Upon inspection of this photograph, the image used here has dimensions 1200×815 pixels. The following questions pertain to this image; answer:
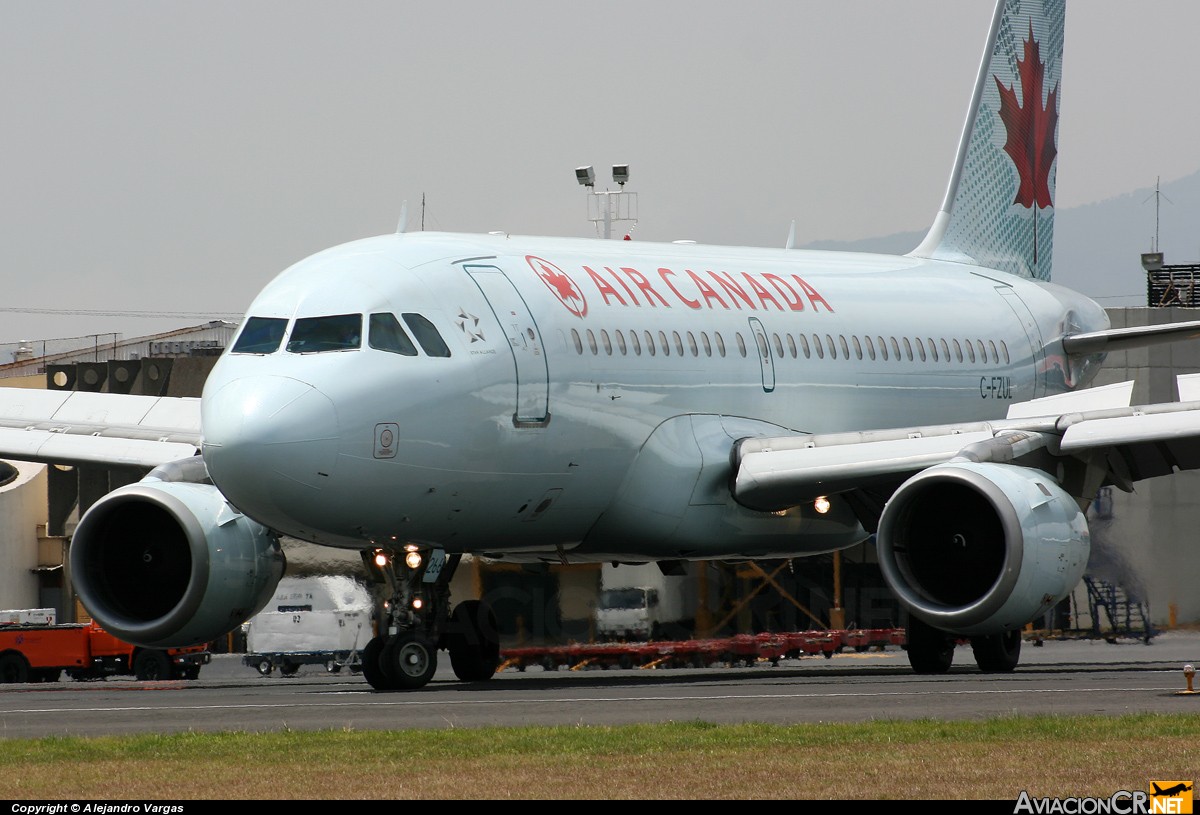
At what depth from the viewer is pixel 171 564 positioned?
2270 centimetres

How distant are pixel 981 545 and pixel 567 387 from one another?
4755 millimetres

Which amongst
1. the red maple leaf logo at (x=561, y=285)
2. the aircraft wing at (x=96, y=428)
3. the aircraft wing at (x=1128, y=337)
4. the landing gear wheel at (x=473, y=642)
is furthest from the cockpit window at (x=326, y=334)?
the aircraft wing at (x=1128, y=337)

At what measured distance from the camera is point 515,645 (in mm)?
25609

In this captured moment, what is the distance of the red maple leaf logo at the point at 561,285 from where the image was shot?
21891 millimetres

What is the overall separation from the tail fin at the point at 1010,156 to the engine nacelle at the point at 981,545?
1016 centimetres

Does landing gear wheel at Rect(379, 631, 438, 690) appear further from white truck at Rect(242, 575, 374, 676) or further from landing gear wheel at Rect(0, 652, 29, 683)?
landing gear wheel at Rect(0, 652, 29, 683)

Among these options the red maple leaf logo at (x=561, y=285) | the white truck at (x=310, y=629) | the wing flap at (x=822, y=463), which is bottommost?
the white truck at (x=310, y=629)

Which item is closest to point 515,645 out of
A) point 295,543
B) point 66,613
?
point 295,543

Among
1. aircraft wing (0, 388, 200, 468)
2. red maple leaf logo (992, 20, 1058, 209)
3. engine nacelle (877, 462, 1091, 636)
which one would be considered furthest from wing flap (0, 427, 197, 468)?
red maple leaf logo (992, 20, 1058, 209)

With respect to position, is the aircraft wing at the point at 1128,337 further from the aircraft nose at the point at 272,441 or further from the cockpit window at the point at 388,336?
the aircraft nose at the point at 272,441

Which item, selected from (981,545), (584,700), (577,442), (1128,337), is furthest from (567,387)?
(1128,337)

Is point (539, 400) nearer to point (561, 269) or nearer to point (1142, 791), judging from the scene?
point (561, 269)

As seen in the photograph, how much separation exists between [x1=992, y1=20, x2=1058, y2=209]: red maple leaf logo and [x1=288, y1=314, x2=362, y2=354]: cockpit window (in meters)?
15.7

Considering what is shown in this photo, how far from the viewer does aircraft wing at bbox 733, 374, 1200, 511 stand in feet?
68.4
